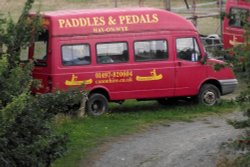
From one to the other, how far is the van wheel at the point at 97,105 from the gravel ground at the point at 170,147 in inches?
67.4

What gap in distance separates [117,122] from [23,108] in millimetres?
8793

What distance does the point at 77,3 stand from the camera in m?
40.9

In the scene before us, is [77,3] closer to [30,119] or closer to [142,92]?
[142,92]

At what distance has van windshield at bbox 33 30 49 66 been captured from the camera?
59.5 feet

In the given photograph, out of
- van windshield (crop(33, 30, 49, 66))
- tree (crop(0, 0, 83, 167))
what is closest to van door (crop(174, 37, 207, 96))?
van windshield (crop(33, 30, 49, 66))

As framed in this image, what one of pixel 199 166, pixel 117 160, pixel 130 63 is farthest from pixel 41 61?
pixel 199 166

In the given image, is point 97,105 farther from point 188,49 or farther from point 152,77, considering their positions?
point 188,49

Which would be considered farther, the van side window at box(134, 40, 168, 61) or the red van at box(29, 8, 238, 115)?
the van side window at box(134, 40, 168, 61)

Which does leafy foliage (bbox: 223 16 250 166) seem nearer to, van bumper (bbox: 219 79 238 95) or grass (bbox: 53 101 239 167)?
grass (bbox: 53 101 239 167)

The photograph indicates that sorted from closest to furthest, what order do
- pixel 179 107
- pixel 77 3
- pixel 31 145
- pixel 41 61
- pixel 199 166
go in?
pixel 31 145, pixel 199 166, pixel 41 61, pixel 179 107, pixel 77 3

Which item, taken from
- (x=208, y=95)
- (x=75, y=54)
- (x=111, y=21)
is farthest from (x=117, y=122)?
(x=208, y=95)

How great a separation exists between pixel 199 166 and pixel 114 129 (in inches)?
147

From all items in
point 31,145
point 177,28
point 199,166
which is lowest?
point 199,166

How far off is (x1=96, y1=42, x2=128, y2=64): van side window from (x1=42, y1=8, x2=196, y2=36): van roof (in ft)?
1.15
